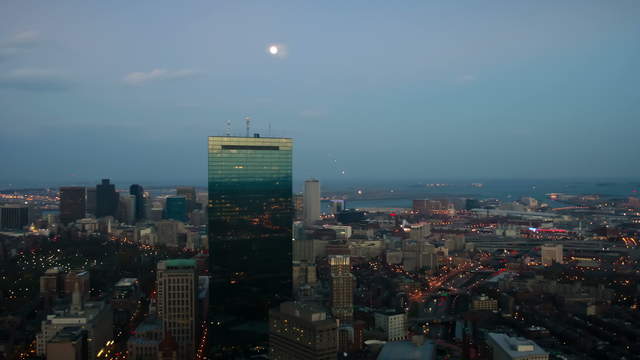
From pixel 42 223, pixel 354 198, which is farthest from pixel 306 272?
pixel 354 198

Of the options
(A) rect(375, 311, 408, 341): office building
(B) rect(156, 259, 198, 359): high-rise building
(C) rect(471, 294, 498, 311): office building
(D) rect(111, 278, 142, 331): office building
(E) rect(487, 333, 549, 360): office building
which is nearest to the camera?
(E) rect(487, 333, 549, 360): office building

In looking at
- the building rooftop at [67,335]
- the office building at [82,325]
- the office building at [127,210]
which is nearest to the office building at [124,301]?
the office building at [82,325]

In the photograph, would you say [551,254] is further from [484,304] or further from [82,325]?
[82,325]

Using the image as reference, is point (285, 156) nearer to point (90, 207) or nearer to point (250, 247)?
point (250, 247)

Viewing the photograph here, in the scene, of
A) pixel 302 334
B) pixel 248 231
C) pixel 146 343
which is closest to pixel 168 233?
pixel 248 231

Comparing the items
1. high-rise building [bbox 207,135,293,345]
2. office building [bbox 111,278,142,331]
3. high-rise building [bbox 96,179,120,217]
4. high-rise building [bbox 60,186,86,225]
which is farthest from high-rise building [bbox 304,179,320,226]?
high-rise building [bbox 207,135,293,345]

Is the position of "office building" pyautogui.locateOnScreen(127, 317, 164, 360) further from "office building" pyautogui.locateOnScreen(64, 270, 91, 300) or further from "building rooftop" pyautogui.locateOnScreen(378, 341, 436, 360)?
"office building" pyautogui.locateOnScreen(64, 270, 91, 300)

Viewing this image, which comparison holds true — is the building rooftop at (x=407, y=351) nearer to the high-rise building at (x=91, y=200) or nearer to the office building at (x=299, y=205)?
the office building at (x=299, y=205)
